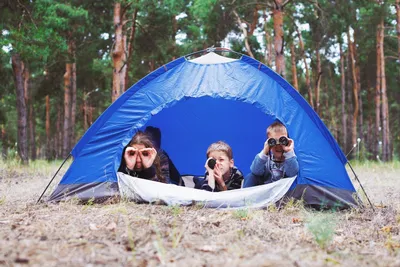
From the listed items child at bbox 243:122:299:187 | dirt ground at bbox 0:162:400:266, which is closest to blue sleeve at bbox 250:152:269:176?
child at bbox 243:122:299:187

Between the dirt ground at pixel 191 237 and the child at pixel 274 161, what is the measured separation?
366mm

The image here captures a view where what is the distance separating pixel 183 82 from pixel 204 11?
20.4ft

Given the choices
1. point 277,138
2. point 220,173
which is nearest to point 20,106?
point 220,173

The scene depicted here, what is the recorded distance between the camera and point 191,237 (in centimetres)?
219

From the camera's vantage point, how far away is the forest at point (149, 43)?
301 inches

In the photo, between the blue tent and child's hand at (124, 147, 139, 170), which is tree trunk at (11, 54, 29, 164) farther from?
child's hand at (124, 147, 139, 170)

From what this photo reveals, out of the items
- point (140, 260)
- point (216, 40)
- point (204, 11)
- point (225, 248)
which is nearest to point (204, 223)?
point (225, 248)

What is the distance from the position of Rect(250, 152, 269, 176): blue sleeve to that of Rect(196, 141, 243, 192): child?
1.11ft

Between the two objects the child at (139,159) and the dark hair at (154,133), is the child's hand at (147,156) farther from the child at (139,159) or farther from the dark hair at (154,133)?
the dark hair at (154,133)

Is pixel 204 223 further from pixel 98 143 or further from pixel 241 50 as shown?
pixel 241 50

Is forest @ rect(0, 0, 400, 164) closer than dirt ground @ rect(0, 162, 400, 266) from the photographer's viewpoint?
No

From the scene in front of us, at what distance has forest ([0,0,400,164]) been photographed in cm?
765

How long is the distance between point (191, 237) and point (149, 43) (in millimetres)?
11033

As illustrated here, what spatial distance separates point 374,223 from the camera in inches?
116
